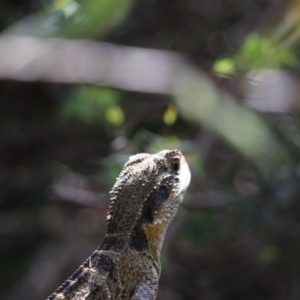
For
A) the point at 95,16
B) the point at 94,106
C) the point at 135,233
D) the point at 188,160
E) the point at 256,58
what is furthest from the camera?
the point at 94,106

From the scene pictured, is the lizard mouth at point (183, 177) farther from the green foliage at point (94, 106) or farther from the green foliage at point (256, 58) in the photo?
the green foliage at point (94, 106)

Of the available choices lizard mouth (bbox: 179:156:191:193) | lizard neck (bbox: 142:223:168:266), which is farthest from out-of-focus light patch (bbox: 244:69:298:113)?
lizard neck (bbox: 142:223:168:266)

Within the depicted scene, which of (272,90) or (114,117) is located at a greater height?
(114,117)

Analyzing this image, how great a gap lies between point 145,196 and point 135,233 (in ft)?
0.41

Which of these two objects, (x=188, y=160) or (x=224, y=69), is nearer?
(x=224, y=69)

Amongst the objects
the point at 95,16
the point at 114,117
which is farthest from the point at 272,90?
the point at 114,117

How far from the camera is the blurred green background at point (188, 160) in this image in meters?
3.42

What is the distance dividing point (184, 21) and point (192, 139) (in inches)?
48.9

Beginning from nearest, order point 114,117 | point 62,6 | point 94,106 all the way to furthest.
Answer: point 62,6 < point 114,117 < point 94,106

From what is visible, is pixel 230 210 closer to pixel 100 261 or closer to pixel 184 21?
pixel 184 21

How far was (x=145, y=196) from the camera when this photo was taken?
1.99 metres

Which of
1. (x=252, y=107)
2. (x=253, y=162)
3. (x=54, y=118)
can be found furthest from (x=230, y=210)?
(x=54, y=118)

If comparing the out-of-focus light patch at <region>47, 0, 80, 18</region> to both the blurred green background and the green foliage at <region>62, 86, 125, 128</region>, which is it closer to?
the blurred green background

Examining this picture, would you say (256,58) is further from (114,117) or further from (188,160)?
(114,117)
